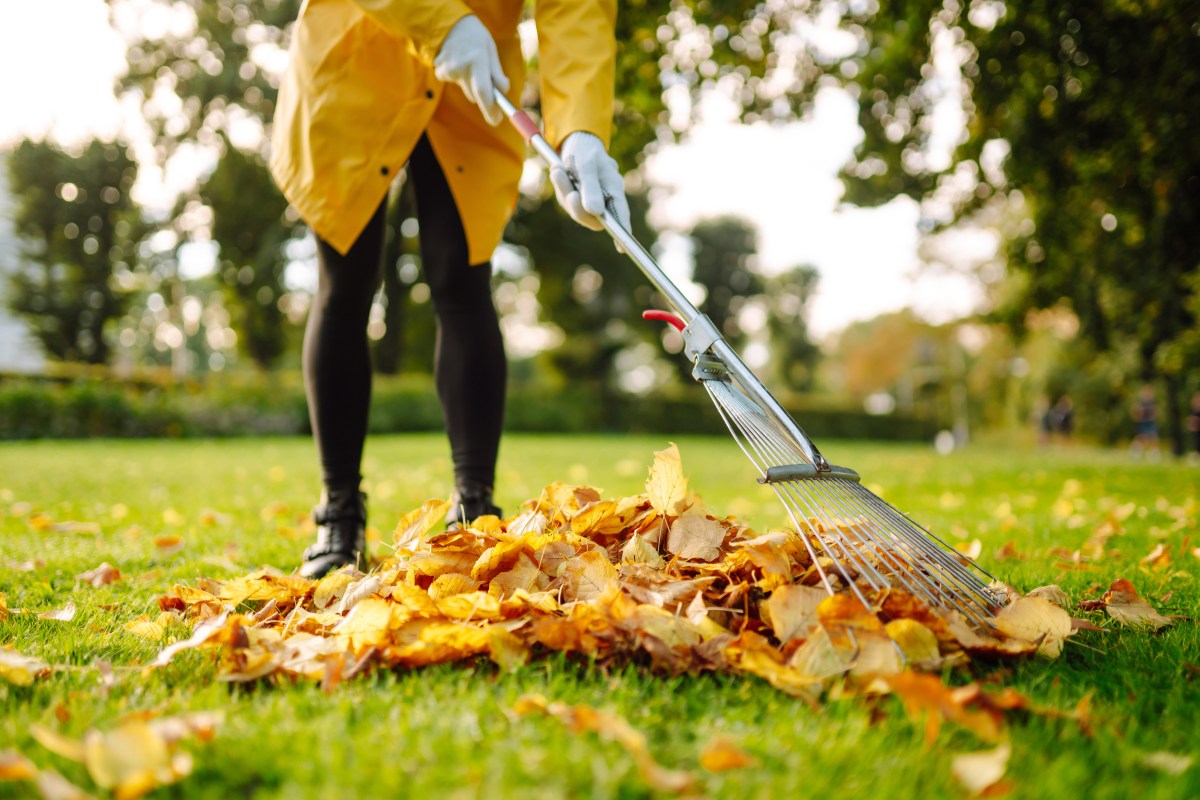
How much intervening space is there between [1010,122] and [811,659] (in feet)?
24.2

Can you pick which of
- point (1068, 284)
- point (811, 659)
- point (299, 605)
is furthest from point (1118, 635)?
point (1068, 284)

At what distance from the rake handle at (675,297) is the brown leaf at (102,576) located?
1.50 metres

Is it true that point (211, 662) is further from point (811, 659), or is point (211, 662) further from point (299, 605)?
point (811, 659)

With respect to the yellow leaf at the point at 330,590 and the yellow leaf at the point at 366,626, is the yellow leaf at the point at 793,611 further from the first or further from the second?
the yellow leaf at the point at 330,590

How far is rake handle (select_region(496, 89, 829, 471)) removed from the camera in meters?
1.55

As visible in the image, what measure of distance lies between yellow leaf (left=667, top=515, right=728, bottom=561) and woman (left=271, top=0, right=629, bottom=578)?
68cm

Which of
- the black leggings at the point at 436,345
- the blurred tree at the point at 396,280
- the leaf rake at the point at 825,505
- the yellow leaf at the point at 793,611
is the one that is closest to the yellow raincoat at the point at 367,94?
the black leggings at the point at 436,345

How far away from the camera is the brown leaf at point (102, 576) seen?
1.96 meters

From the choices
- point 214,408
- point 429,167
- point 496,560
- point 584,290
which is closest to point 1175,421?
point 429,167

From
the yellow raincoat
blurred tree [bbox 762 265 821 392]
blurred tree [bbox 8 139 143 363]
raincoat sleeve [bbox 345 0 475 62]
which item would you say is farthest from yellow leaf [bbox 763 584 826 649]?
blurred tree [bbox 762 265 821 392]

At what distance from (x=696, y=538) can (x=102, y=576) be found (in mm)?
1502

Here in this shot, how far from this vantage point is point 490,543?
1.58 metres

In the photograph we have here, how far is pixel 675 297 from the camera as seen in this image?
1.70m

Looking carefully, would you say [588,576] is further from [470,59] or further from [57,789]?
[470,59]
